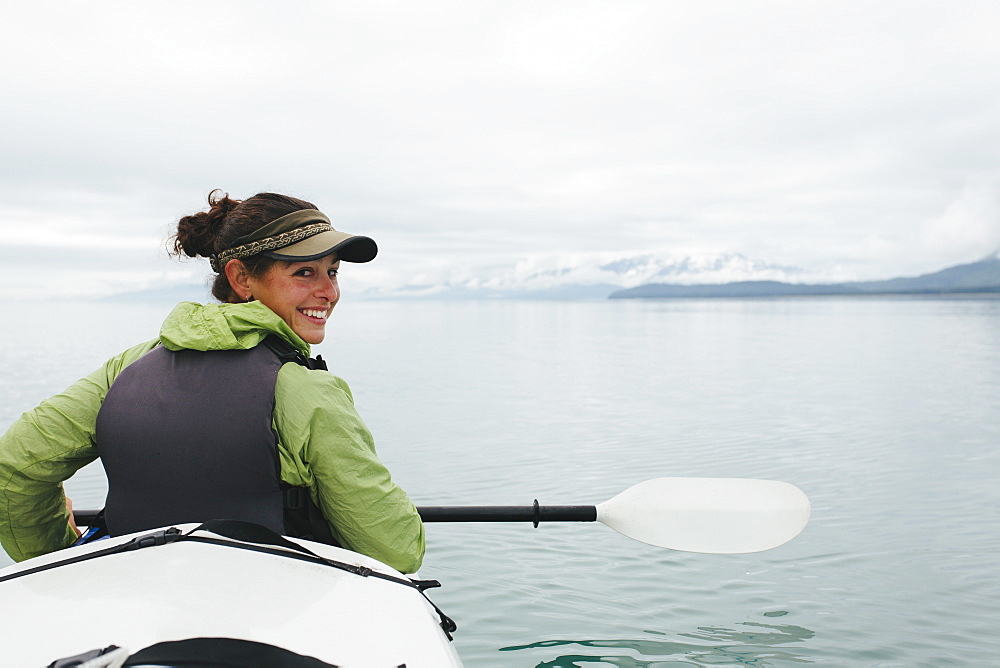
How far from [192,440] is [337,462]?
41cm

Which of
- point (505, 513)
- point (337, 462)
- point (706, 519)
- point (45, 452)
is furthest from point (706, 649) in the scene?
point (45, 452)

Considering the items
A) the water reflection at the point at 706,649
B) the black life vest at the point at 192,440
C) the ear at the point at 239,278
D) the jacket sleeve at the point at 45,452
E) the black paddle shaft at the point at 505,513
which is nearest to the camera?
the black life vest at the point at 192,440

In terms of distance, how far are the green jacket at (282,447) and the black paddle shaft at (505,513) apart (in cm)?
137

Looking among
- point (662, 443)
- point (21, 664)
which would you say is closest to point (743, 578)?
point (21, 664)

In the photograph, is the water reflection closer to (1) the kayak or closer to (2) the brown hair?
(1) the kayak

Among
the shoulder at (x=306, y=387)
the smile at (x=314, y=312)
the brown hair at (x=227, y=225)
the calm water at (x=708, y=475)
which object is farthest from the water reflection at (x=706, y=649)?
the brown hair at (x=227, y=225)

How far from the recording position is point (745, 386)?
1761cm

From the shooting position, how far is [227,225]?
267cm

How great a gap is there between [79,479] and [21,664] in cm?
872

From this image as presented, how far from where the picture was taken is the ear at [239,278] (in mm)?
2688

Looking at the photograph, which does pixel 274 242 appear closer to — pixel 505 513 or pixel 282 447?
pixel 282 447

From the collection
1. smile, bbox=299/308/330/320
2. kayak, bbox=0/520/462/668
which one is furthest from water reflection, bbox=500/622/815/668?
smile, bbox=299/308/330/320

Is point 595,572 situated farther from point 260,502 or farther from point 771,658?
point 260,502

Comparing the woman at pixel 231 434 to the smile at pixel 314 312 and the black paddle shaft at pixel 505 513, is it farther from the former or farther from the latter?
the black paddle shaft at pixel 505 513
